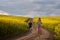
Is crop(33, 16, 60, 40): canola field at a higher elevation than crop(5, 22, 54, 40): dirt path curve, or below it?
higher

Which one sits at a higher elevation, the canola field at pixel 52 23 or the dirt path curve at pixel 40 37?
the canola field at pixel 52 23

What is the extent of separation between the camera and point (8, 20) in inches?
2689

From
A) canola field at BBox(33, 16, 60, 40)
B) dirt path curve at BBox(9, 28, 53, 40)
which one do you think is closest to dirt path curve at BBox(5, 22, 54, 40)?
dirt path curve at BBox(9, 28, 53, 40)

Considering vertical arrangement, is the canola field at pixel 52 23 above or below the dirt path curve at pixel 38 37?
above

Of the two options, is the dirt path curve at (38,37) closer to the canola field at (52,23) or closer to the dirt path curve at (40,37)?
the dirt path curve at (40,37)

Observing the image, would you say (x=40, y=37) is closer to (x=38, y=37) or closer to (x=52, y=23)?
(x=38, y=37)

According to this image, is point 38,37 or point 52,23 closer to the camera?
point 38,37

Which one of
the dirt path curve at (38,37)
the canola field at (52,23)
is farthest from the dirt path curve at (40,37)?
the canola field at (52,23)

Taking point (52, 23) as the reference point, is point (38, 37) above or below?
below

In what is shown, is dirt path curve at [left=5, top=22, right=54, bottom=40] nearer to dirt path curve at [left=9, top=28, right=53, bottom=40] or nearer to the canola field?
dirt path curve at [left=9, top=28, right=53, bottom=40]

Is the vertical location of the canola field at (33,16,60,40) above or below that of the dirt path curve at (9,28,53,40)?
above

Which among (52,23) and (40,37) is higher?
(52,23)

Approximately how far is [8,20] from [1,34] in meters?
0.47

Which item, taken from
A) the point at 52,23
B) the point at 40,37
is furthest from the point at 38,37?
the point at 52,23
